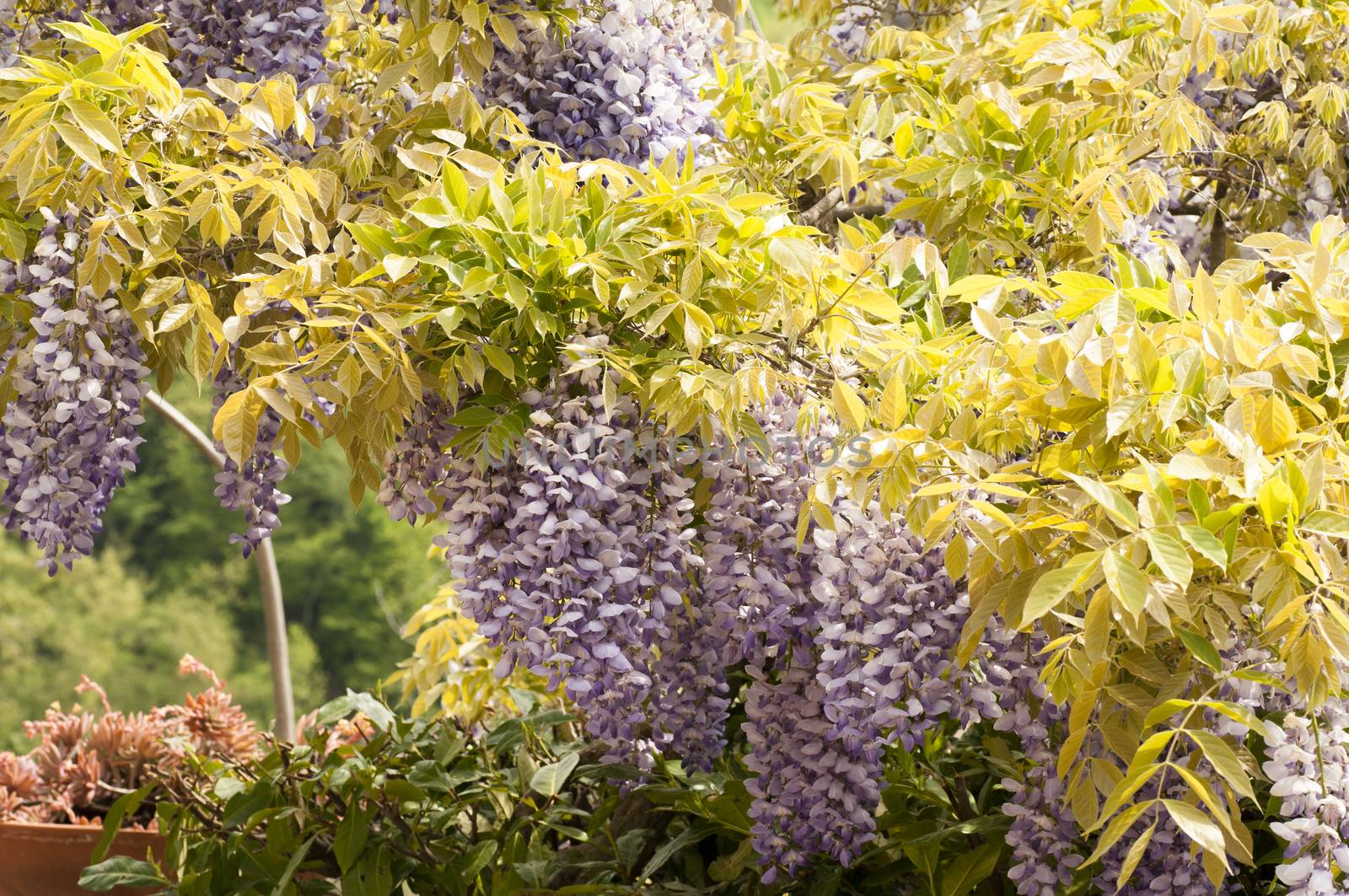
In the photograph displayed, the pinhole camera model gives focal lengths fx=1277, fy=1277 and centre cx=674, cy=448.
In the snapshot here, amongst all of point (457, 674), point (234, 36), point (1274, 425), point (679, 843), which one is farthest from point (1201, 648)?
point (457, 674)

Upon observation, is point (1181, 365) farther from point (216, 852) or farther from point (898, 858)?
point (216, 852)

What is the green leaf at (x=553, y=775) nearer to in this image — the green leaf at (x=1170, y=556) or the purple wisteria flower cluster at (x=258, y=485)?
the purple wisteria flower cluster at (x=258, y=485)

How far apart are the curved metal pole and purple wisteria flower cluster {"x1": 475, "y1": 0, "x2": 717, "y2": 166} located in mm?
1213

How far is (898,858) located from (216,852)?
3.82 ft

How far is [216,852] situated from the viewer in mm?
2205

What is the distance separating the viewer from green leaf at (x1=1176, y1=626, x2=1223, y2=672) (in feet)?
3.57

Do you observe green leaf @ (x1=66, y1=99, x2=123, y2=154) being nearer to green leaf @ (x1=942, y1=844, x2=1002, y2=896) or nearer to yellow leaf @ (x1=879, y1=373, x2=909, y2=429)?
yellow leaf @ (x1=879, y1=373, x2=909, y2=429)

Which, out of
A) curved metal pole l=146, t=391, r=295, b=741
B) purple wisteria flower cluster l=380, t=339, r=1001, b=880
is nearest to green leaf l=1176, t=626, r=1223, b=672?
purple wisteria flower cluster l=380, t=339, r=1001, b=880

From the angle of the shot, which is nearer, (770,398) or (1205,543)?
(1205,543)

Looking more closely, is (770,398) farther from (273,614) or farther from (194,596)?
(194,596)

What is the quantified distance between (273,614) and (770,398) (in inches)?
72.3

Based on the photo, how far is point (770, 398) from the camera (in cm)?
146

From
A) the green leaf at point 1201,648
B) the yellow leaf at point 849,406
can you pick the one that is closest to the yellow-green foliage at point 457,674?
the yellow leaf at point 849,406

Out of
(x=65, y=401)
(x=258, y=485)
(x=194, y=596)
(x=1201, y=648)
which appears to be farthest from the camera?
(x=194, y=596)
